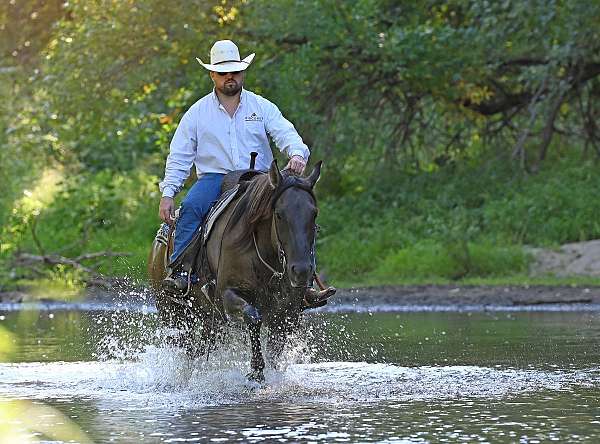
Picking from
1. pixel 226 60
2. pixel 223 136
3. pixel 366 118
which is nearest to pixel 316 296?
pixel 223 136

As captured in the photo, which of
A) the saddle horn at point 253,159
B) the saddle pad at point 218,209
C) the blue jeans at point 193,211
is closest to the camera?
the saddle pad at point 218,209

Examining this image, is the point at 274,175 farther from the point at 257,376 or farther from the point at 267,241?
the point at 257,376

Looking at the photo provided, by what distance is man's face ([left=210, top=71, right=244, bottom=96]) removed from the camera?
10648mm

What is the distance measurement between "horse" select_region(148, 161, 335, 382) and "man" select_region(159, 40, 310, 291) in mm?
312

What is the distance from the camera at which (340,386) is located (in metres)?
10.3

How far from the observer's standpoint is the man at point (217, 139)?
10.7 metres

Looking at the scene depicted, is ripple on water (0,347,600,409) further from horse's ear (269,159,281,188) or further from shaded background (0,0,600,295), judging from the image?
shaded background (0,0,600,295)

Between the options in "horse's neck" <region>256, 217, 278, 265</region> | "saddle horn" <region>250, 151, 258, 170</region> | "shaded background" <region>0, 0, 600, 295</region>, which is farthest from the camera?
"shaded background" <region>0, 0, 600, 295</region>

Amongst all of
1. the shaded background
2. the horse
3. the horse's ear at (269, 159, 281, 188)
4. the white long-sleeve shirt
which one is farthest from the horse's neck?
the shaded background

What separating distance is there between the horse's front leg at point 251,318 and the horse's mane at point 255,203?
38 centimetres

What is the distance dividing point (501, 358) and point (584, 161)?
13966 mm

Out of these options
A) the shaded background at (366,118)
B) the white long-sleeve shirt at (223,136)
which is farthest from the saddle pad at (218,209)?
the shaded background at (366,118)

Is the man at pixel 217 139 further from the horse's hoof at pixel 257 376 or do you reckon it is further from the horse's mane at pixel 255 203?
the horse's hoof at pixel 257 376

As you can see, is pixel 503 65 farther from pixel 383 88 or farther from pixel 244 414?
pixel 244 414
